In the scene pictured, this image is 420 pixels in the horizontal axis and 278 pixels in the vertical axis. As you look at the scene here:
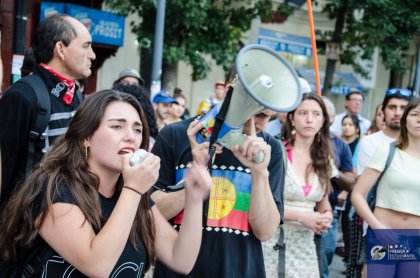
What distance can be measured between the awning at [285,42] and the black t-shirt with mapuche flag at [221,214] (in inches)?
603

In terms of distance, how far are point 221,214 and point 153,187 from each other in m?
0.34

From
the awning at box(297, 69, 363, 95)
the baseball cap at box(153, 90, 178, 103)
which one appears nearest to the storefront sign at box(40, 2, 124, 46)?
the baseball cap at box(153, 90, 178, 103)

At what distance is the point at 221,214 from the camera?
285 centimetres

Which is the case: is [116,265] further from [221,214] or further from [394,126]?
[394,126]

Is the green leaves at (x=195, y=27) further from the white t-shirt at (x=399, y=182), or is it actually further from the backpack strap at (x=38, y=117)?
the backpack strap at (x=38, y=117)

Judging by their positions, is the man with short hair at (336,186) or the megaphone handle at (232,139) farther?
the man with short hair at (336,186)

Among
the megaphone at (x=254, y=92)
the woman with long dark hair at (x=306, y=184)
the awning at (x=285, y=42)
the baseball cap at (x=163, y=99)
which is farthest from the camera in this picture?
the awning at (x=285, y=42)

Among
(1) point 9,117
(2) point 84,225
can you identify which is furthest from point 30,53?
(2) point 84,225

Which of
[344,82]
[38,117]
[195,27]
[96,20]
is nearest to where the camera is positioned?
[38,117]

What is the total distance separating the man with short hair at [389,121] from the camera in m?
5.53

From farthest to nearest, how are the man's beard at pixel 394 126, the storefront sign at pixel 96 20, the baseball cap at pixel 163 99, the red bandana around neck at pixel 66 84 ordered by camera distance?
the storefront sign at pixel 96 20 < the baseball cap at pixel 163 99 < the man's beard at pixel 394 126 < the red bandana around neck at pixel 66 84

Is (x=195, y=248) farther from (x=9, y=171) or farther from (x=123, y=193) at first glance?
(x=9, y=171)

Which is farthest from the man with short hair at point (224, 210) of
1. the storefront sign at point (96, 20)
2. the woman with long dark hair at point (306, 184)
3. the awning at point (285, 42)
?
the awning at point (285, 42)

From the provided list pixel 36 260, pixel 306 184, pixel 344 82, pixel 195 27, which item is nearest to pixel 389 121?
pixel 306 184
